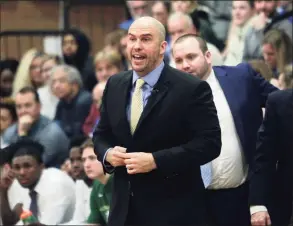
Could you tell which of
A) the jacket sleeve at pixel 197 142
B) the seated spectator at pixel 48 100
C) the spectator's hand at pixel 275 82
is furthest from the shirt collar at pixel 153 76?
the seated spectator at pixel 48 100

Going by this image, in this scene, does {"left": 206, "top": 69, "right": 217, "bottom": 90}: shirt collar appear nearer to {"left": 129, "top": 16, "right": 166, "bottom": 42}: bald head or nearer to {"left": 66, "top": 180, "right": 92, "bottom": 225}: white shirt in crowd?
{"left": 129, "top": 16, "right": 166, "bottom": 42}: bald head

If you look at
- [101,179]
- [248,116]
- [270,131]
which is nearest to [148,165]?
[270,131]

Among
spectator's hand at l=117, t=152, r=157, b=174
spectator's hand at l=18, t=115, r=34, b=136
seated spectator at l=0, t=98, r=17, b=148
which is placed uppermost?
seated spectator at l=0, t=98, r=17, b=148

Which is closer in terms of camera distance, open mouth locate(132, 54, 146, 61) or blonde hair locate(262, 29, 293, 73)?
open mouth locate(132, 54, 146, 61)

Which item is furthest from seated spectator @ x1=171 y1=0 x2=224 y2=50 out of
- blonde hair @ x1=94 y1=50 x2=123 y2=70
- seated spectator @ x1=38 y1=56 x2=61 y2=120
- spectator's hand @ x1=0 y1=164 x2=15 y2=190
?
spectator's hand @ x1=0 y1=164 x2=15 y2=190

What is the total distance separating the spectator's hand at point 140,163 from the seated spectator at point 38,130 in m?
4.21

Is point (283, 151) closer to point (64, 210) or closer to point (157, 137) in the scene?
point (157, 137)

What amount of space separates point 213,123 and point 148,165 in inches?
18.0

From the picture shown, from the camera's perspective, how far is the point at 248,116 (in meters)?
6.64

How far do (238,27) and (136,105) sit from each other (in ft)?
17.2

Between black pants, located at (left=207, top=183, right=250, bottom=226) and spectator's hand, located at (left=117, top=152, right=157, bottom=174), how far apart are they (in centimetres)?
119

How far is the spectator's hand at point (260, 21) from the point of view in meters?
10.1

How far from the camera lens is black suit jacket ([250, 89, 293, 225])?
19.3 feet

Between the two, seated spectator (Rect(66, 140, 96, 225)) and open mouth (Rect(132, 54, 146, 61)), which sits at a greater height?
open mouth (Rect(132, 54, 146, 61))
